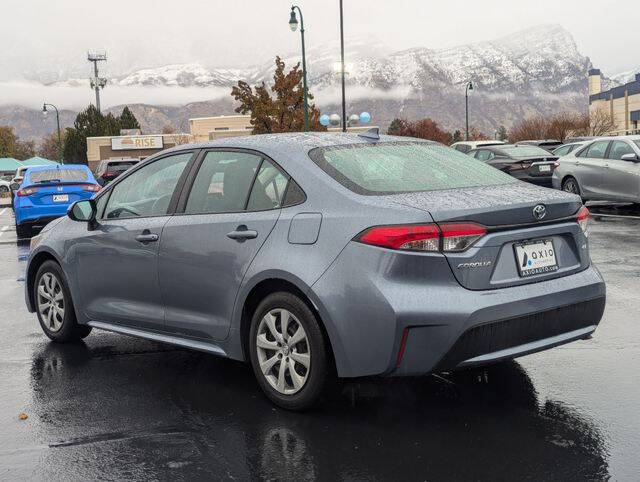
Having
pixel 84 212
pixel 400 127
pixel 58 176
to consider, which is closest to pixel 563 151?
pixel 58 176

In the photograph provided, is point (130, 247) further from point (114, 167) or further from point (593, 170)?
point (114, 167)

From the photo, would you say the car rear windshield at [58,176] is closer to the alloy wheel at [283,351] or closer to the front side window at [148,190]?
the front side window at [148,190]

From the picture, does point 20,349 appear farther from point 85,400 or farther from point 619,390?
point 619,390

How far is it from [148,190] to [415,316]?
2.54 meters

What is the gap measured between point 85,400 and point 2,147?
136947 mm

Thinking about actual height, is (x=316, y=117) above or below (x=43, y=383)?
above

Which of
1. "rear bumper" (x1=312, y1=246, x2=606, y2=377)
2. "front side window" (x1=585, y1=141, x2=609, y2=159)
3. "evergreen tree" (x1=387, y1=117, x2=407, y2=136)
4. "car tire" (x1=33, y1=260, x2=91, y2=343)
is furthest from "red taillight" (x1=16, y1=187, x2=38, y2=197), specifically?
"evergreen tree" (x1=387, y1=117, x2=407, y2=136)

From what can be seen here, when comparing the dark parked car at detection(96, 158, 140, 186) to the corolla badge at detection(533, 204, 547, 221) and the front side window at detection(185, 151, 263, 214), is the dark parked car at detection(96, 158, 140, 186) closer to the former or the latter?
the front side window at detection(185, 151, 263, 214)

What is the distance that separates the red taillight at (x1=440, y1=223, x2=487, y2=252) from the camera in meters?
4.24

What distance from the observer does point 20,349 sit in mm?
6629

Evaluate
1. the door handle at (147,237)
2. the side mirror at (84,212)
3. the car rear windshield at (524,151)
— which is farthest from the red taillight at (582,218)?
the car rear windshield at (524,151)

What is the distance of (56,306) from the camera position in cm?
677

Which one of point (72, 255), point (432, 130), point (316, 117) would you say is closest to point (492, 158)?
point (72, 255)

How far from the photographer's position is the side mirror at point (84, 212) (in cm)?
629
